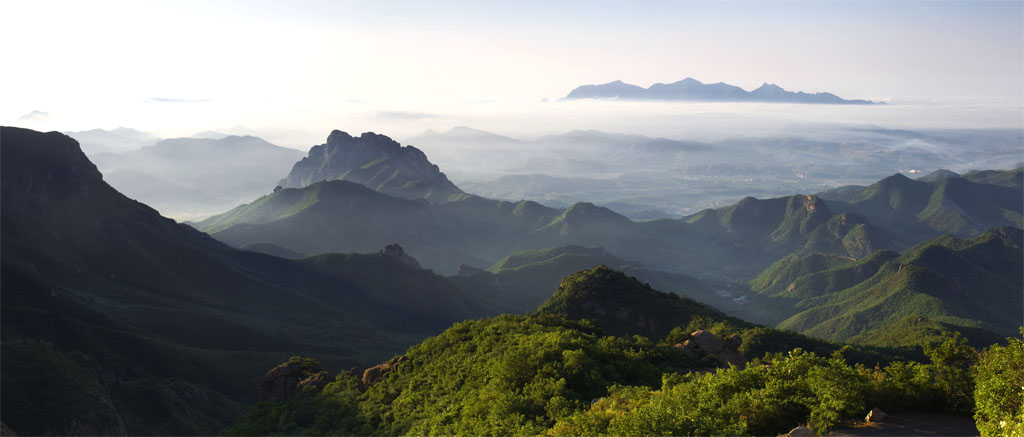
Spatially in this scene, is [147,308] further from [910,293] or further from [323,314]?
[910,293]

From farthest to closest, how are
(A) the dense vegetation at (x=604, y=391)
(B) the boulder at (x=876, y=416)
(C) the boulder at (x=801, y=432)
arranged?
(B) the boulder at (x=876, y=416) < (A) the dense vegetation at (x=604, y=391) < (C) the boulder at (x=801, y=432)

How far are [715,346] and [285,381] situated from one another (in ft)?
131

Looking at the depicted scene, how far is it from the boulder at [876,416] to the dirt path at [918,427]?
5.7 inches

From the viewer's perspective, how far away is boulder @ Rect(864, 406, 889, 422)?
18.9 m

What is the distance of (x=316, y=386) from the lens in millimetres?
50250

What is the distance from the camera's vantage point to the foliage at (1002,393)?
1548 centimetres

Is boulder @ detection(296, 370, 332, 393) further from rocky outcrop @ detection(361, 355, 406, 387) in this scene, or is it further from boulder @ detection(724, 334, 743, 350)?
boulder @ detection(724, 334, 743, 350)

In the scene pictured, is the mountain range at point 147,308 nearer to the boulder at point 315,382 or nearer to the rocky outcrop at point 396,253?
the rocky outcrop at point 396,253

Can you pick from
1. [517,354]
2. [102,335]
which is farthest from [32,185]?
Answer: [517,354]

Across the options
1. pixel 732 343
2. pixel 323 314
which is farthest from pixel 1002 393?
pixel 323 314

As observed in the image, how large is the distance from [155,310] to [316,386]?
53909 millimetres

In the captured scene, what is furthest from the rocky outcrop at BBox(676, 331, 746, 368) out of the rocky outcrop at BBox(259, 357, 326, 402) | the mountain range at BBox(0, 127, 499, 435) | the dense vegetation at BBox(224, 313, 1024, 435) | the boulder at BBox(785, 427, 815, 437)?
the mountain range at BBox(0, 127, 499, 435)

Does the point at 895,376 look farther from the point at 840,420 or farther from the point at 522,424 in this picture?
the point at 522,424

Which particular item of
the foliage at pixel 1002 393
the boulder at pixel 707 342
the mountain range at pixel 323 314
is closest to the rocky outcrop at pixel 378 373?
the mountain range at pixel 323 314
